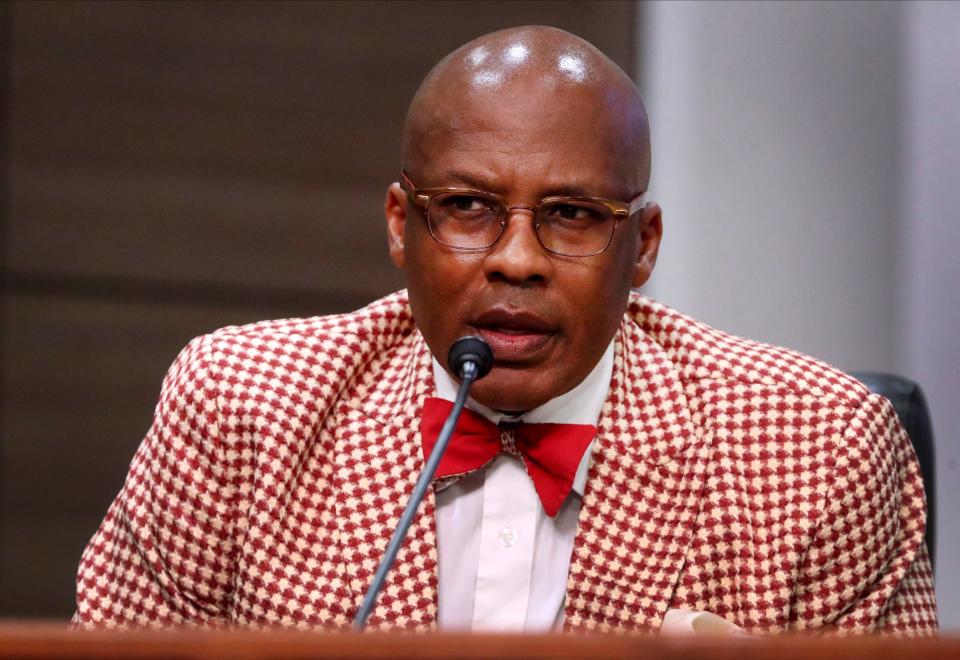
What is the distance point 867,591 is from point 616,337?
1.33 feet

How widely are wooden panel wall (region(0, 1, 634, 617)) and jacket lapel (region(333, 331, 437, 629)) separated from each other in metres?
0.98

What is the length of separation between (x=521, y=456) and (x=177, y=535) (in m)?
0.39

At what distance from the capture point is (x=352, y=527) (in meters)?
1.36

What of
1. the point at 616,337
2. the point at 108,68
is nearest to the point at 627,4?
the point at 108,68

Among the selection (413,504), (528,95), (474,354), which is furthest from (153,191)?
(413,504)

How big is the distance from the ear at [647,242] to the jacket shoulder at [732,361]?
4.9 inches

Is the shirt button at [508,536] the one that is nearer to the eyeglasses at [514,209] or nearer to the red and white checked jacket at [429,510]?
the red and white checked jacket at [429,510]

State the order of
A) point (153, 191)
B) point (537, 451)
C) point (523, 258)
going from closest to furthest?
point (523, 258)
point (537, 451)
point (153, 191)

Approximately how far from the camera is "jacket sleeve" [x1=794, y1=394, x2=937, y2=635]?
1.36 metres

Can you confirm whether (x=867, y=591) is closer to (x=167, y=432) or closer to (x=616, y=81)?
(x=616, y=81)

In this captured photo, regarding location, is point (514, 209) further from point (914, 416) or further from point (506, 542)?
point (914, 416)

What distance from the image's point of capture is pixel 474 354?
1.07 metres

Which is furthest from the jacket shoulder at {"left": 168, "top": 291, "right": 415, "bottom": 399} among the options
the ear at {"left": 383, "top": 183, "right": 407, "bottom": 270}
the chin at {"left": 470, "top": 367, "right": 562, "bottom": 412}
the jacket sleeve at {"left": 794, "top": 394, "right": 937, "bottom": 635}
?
the jacket sleeve at {"left": 794, "top": 394, "right": 937, "bottom": 635}

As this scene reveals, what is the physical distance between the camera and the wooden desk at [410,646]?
2.05 feet
